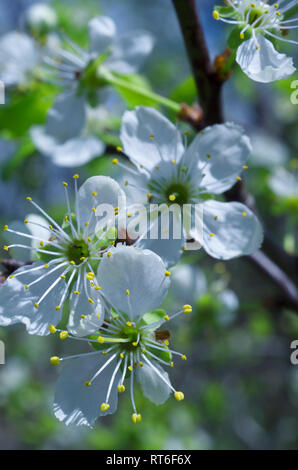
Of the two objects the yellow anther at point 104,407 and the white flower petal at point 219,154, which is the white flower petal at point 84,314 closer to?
the yellow anther at point 104,407

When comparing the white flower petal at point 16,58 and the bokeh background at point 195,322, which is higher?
the white flower petal at point 16,58

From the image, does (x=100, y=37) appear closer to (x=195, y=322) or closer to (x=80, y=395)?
(x=80, y=395)

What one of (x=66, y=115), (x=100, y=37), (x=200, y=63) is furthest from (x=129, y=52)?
(x=200, y=63)

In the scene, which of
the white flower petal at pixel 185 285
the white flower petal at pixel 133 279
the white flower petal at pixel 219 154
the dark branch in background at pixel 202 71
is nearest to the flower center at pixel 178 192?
the white flower petal at pixel 219 154

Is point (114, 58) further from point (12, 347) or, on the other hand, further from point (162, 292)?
point (12, 347)

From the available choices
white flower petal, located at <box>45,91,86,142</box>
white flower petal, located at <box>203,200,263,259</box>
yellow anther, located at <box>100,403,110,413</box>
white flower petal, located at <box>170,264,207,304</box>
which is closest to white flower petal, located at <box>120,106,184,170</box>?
white flower petal, located at <box>203,200,263,259</box>
